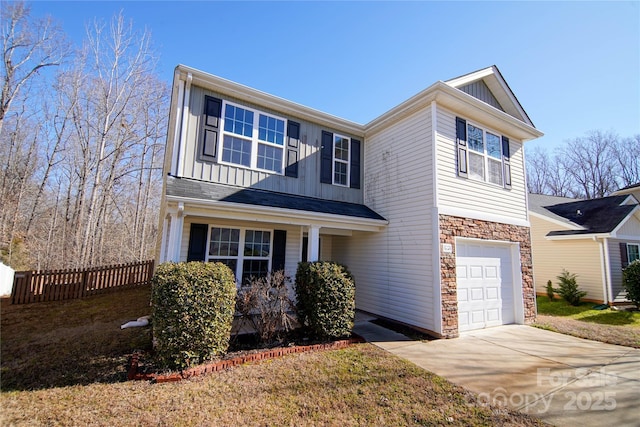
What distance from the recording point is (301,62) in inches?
357

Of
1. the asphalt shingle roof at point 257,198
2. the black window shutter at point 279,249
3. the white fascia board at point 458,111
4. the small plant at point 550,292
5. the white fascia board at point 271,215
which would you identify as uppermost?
the white fascia board at point 458,111

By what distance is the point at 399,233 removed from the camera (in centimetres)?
756

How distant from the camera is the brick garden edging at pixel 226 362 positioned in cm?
399

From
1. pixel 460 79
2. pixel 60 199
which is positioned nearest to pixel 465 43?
pixel 460 79

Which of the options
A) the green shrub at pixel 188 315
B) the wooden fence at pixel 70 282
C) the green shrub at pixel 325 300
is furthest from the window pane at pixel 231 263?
the wooden fence at pixel 70 282

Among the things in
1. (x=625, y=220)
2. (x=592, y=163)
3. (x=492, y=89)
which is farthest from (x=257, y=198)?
(x=592, y=163)

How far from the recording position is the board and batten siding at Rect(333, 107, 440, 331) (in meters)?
6.72

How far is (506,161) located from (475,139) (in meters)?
1.54

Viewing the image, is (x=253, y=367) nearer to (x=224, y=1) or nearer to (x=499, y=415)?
(x=499, y=415)

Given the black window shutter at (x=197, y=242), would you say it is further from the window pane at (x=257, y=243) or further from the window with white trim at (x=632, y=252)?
the window with white trim at (x=632, y=252)

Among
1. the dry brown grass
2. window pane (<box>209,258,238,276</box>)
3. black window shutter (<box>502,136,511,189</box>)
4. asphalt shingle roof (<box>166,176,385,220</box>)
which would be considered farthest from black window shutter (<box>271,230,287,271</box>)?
black window shutter (<box>502,136,511,189</box>)

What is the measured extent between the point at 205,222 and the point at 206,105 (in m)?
2.92

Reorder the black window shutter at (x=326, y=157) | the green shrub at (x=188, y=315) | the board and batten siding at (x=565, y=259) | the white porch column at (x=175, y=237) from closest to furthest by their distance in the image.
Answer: the green shrub at (x=188, y=315) < the white porch column at (x=175, y=237) < the black window shutter at (x=326, y=157) < the board and batten siding at (x=565, y=259)

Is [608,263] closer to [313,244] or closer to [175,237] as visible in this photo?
[313,244]
